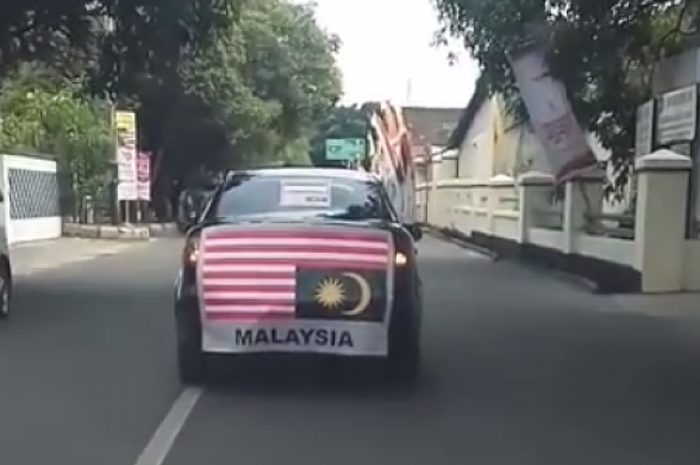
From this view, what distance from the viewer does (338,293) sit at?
31.4ft

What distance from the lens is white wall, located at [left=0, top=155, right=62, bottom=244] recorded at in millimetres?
33188

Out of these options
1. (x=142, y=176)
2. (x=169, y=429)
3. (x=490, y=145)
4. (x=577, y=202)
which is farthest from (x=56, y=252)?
(x=169, y=429)

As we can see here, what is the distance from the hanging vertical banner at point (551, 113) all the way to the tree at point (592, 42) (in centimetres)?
25

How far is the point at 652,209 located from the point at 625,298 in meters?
1.33

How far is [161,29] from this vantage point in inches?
731

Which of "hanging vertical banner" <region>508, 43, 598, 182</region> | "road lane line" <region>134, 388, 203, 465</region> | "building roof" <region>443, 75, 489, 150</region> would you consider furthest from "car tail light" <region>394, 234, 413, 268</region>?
"building roof" <region>443, 75, 489, 150</region>

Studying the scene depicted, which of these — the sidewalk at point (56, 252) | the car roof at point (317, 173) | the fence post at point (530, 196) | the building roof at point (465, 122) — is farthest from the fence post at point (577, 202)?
the building roof at point (465, 122)

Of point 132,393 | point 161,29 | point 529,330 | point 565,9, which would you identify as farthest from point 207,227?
point 161,29

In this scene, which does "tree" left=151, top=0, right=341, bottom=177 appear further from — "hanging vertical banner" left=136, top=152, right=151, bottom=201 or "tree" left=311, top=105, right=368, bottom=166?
"tree" left=311, top=105, right=368, bottom=166

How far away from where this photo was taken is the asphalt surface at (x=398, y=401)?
7.84 metres

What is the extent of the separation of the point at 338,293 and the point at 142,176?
34019 millimetres

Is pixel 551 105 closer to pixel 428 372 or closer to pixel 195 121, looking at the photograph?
pixel 428 372

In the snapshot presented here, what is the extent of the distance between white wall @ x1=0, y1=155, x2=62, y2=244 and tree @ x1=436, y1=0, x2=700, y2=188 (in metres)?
14.5

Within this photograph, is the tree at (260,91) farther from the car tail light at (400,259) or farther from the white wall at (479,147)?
the car tail light at (400,259)
